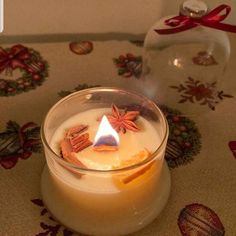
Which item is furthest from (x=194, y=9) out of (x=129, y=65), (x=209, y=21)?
(x=129, y=65)

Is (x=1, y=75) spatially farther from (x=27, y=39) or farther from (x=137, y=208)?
(x=137, y=208)

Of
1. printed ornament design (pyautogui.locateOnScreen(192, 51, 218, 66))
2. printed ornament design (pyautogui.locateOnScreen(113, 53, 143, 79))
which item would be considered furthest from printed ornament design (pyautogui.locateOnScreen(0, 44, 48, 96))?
printed ornament design (pyautogui.locateOnScreen(192, 51, 218, 66))

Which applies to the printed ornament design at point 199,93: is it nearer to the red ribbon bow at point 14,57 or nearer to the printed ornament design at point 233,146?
the printed ornament design at point 233,146

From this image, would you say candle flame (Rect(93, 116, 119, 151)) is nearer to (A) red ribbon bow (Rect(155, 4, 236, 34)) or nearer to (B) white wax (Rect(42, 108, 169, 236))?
(B) white wax (Rect(42, 108, 169, 236))

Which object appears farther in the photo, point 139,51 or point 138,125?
point 139,51

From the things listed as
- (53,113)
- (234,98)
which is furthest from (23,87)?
(234,98)

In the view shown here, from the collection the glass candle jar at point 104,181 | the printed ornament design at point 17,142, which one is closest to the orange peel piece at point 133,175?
the glass candle jar at point 104,181
